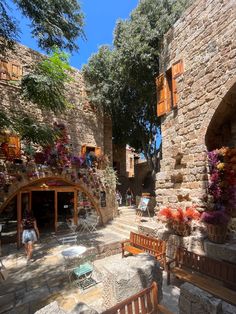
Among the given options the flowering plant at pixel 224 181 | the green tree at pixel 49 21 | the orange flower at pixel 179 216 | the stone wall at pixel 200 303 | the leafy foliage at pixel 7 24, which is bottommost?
the stone wall at pixel 200 303

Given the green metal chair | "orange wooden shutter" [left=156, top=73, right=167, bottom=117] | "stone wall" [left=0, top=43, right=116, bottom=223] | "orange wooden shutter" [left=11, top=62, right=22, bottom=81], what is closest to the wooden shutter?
"orange wooden shutter" [left=156, top=73, right=167, bottom=117]

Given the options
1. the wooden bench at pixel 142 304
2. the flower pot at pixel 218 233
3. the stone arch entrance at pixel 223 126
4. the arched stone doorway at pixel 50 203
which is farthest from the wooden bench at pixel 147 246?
the arched stone doorway at pixel 50 203

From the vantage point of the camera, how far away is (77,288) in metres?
4.12

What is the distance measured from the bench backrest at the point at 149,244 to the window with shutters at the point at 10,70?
7.87 metres

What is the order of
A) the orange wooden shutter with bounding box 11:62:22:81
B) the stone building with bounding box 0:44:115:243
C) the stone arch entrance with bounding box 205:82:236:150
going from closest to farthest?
the stone arch entrance with bounding box 205:82:236:150, the stone building with bounding box 0:44:115:243, the orange wooden shutter with bounding box 11:62:22:81

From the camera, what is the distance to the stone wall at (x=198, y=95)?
16.2ft

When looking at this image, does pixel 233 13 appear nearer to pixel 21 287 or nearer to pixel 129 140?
pixel 21 287

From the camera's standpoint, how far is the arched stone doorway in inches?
301

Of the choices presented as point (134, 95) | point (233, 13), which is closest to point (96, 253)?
point (233, 13)

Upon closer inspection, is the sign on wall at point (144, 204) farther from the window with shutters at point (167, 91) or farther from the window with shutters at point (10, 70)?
the window with shutters at point (10, 70)

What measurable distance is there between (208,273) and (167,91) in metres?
5.82

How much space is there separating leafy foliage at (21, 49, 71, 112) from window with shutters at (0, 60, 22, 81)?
342cm

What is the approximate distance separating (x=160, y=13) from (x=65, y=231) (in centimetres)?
1070

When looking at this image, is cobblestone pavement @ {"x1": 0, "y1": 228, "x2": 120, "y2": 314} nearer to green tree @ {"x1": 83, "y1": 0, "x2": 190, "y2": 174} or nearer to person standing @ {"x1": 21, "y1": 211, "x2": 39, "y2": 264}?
person standing @ {"x1": 21, "y1": 211, "x2": 39, "y2": 264}
